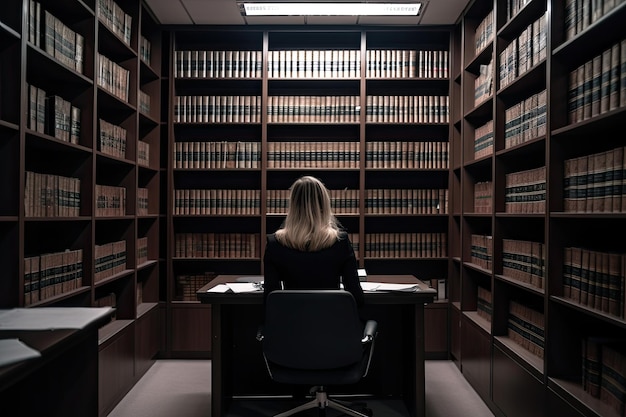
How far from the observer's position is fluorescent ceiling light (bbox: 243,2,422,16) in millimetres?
3996

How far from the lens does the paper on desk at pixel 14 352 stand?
1.23m

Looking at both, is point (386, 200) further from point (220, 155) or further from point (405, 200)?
point (220, 155)

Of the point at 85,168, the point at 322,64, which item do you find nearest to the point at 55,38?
the point at 85,168

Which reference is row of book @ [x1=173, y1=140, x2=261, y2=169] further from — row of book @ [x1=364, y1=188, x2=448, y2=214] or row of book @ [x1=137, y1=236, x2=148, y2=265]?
row of book @ [x1=364, y1=188, x2=448, y2=214]

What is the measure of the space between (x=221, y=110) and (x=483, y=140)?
2.19 meters

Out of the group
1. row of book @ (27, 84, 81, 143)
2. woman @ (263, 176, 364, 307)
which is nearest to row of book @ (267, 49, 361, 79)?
row of book @ (27, 84, 81, 143)

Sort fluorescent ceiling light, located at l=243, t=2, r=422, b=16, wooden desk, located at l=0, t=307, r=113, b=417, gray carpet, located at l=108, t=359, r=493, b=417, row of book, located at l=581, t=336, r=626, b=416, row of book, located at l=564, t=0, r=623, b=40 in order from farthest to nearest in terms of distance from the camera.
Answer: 1. fluorescent ceiling light, located at l=243, t=2, r=422, b=16
2. gray carpet, located at l=108, t=359, r=493, b=417
3. row of book, located at l=564, t=0, r=623, b=40
4. row of book, located at l=581, t=336, r=626, b=416
5. wooden desk, located at l=0, t=307, r=113, b=417

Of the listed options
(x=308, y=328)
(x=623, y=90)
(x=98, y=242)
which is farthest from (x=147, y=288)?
(x=623, y=90)

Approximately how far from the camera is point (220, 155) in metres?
4.52

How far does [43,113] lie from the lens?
8.39ft

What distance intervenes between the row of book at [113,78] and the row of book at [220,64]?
30.1 inches

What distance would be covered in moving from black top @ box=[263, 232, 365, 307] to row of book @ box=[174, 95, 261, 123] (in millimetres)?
2312

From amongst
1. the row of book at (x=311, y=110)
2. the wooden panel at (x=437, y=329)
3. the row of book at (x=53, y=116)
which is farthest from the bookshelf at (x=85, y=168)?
the wooden panel at (x=437, y=329)

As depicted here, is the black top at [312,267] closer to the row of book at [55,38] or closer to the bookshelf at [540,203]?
the bookshelf at [540,203]
